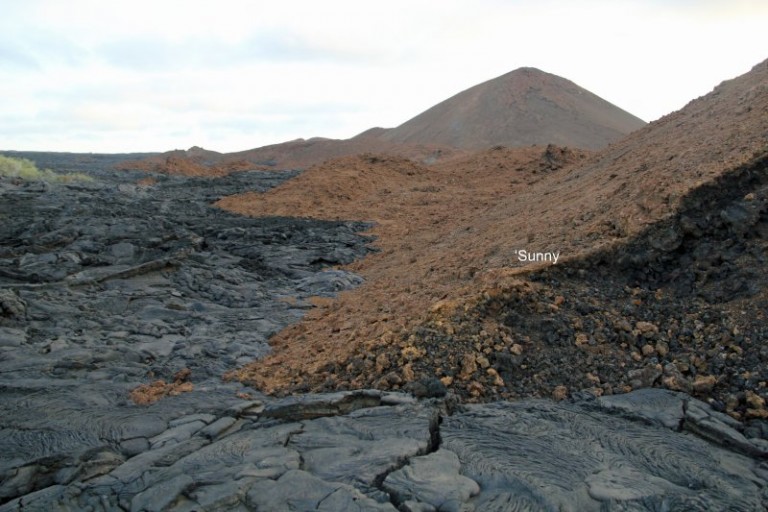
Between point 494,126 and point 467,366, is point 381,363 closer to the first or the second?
point 467,366

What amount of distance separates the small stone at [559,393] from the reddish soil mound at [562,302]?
1cm

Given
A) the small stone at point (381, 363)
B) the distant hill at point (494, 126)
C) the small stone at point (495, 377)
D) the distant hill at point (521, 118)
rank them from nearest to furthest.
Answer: the small stone at point (495, 377) < the small stone at point (381, 363) < the distant hill at point (494, 126) < the distant hill at point (521, 118)

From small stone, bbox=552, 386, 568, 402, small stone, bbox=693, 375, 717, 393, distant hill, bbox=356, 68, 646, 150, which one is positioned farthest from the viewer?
distant hill, bbox=356, 68, 646, 150

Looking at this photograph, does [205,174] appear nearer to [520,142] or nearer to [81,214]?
[81,214]

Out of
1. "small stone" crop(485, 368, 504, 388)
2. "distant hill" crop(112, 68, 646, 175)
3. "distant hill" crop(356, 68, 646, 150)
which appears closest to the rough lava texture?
"small stone" crop(485, 368, 504, 388)

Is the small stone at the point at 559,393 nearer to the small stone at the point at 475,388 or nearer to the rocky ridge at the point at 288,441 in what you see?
the rocky ridge at the point at 288,441

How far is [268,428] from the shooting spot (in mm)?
3568

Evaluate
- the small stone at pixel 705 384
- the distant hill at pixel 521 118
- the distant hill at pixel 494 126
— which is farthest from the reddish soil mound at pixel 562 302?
the distant hill at pixel 521 118

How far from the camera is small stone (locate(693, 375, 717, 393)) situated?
3445mm

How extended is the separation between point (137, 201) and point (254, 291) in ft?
29.8

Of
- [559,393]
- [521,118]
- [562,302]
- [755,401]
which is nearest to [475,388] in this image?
[559,393]

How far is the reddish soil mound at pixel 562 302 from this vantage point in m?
3.84

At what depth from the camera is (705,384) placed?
11.3 feet

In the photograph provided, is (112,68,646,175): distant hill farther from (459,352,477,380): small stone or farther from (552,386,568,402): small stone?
(552,386,568,402): small stone
